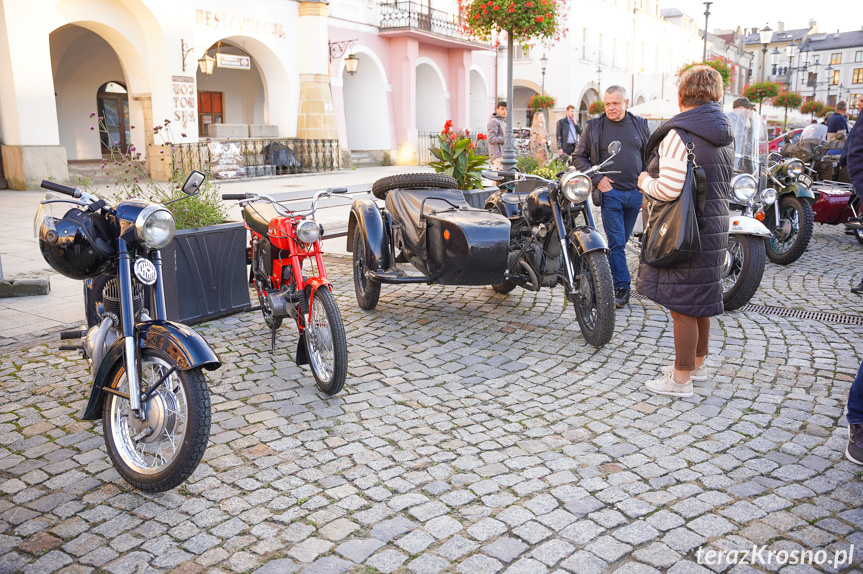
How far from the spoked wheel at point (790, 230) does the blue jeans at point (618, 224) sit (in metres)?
2.74

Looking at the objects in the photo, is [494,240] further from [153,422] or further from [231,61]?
[231,61]

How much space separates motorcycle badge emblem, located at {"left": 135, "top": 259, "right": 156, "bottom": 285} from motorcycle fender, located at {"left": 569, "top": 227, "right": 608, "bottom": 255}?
Answer: 9.55 ft

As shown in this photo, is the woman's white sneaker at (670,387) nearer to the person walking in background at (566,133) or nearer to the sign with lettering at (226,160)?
the person walking in background at (566,133)

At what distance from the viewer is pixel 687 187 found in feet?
12.7

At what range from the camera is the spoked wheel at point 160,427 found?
2836 millimetres

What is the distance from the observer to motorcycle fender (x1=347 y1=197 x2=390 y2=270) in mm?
5512

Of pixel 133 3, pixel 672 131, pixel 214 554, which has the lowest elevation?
pixel 214 554

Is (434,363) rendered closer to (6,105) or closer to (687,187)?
(687,187)

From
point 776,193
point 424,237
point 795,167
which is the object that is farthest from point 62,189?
point 795,167

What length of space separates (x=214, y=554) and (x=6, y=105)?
14554 millimetres

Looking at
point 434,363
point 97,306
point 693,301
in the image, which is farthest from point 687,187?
point 97,306

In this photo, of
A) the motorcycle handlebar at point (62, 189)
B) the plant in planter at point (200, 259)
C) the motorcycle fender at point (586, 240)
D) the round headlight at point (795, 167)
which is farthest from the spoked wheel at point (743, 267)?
the motorcycle handlebar at point (62, 189)

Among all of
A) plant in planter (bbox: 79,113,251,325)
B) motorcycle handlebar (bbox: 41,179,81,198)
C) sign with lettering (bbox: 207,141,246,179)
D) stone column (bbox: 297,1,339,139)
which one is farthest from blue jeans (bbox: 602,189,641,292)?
stone column (bbox: 297,1,339,139)

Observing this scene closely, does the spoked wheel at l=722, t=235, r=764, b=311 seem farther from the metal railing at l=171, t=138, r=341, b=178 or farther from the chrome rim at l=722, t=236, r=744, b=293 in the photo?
the metal railing at l=171, t=138, r=341, b=178
